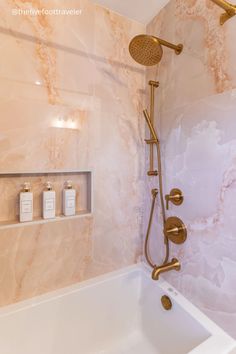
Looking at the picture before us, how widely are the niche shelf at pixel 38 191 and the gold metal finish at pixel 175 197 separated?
Result: 49 cm

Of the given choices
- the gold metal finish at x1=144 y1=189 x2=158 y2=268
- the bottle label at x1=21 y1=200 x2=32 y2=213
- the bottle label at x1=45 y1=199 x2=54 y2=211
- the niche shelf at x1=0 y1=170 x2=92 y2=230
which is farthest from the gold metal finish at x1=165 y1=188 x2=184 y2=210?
the bottle label at x1=21 y1=200 x2=32 y2=213

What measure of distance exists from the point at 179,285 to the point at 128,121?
42.7 inches

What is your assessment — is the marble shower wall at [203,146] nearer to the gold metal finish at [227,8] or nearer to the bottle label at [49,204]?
the gold metal finish at [227,8]

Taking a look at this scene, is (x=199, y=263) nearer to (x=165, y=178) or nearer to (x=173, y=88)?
(x=165, y=178)

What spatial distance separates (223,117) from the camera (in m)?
0.93

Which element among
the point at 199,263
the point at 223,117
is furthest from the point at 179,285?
the point at 223,117

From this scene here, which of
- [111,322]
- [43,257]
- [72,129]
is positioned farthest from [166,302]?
[72,129]

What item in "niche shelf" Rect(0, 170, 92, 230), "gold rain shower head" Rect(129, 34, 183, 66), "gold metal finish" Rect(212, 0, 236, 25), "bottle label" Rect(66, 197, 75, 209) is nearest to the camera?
"gold metal finish" Rect(212, 0, 236, 25)

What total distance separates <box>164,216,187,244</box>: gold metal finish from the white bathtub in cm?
32

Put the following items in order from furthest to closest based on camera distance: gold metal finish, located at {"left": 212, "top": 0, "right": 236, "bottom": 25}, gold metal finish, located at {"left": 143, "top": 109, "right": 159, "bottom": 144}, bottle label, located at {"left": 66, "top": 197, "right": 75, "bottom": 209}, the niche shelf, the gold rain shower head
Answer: gold metal finish, located at {"left": 143, "top": 109, "right": 159, "bottom": 144}, bottle label, located at {"left": 66, "top": 197, "right": 75, "bottom": 209}, the niche shelf, the gold rain shower head, gold metal finish, located at {"left": 212, "top": 0, "right": 236, "bottom": 25}

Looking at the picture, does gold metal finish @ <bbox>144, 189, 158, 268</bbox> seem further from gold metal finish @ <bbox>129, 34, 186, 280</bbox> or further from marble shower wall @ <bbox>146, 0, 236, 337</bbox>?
marble shower wall @ <bbox>146, 0, 236, 337</bbox>

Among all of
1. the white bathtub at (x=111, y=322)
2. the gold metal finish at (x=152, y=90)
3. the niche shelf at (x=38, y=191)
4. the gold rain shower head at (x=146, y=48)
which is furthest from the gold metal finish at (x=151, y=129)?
the white bathtub at (x=111, y=322)

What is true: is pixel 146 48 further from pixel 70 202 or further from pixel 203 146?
pixel 70 202

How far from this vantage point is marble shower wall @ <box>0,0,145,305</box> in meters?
1.07
